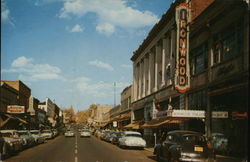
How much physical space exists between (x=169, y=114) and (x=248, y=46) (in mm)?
8068

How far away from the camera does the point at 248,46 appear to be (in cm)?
1941

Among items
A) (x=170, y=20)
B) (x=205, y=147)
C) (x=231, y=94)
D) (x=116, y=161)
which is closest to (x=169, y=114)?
(x=231, y=94)

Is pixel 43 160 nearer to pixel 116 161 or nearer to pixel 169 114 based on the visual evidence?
pixel 116 161

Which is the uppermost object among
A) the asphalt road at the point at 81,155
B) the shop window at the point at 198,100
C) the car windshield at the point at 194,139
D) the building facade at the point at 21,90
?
the building facade at the point at 21,90

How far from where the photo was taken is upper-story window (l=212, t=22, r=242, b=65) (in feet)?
69.5

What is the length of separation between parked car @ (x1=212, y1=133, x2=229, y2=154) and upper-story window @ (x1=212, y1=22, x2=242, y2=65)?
528 centimetres

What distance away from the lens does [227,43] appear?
22859 millimetres

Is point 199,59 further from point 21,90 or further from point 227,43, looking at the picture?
point 21,90

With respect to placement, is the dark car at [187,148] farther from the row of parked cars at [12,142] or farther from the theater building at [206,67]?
the row of parked cars at [12,142]

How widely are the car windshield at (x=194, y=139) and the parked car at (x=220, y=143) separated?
272 inches

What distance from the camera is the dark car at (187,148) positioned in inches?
586

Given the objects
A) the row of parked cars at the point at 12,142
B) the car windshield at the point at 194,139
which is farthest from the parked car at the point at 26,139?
the car windshield at the point at 194,139

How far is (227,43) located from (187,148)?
1042 centimetres

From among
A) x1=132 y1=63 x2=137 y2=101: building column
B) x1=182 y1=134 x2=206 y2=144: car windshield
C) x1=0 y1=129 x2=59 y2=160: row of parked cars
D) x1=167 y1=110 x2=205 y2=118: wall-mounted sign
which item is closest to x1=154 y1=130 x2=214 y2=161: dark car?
x1=182 y1=134 x2=206 y2=144: car windshield
